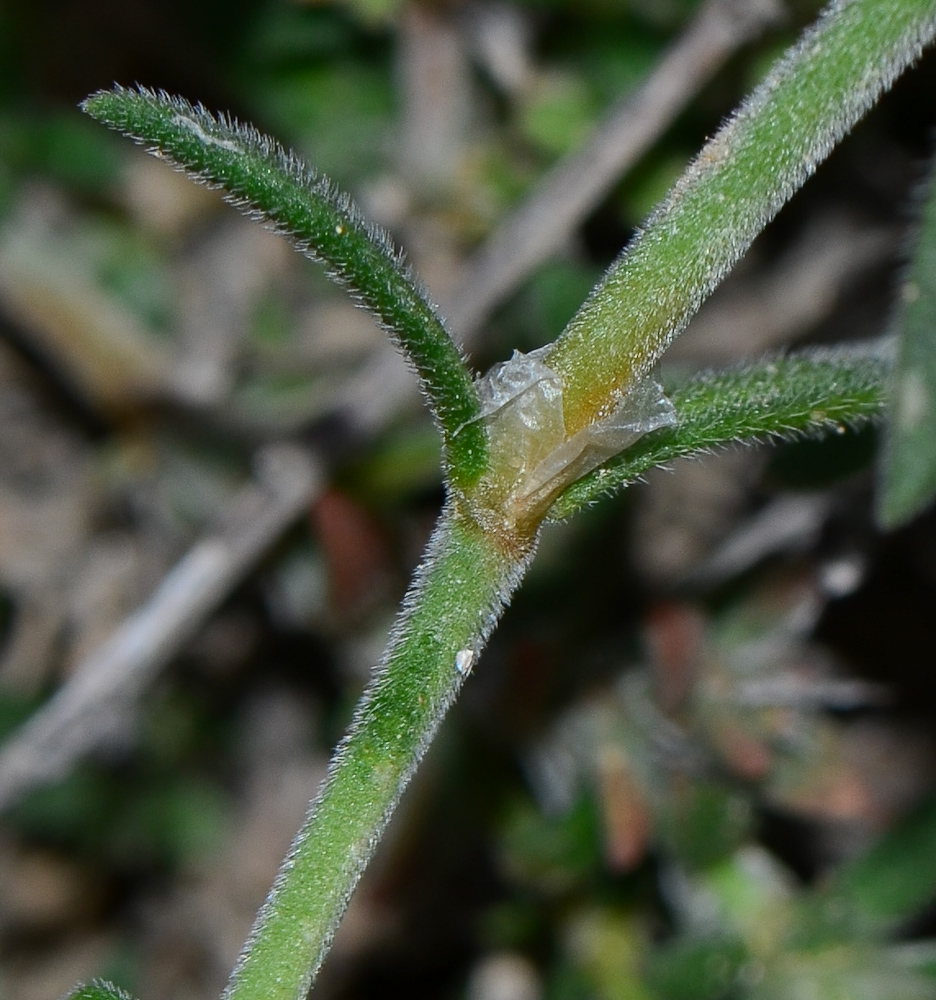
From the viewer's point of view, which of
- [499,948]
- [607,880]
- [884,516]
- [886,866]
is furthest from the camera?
[499,948]

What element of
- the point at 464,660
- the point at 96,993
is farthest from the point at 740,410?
the point at 96,993

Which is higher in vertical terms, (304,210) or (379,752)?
(304,210)

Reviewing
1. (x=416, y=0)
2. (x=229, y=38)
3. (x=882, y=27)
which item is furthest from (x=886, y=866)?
(x=229, y=38)

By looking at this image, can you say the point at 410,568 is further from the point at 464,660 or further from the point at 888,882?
the point at 464,660

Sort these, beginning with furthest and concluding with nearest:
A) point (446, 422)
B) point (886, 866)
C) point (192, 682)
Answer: point (192, 682) < point (886, 866) < point (446, 422)

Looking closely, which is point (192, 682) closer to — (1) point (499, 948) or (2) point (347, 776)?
(1) point (499, 948)

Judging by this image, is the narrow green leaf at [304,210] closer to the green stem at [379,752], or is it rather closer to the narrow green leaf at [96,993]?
the green stem at [379,752]

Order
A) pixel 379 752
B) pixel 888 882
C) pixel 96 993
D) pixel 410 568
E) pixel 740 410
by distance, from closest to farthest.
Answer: pixel 96 993, pixel 379 752, pixel 740 410, pixel 888 882, pixel 410 568

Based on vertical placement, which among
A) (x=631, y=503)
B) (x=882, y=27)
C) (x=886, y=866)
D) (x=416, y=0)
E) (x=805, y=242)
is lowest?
(x=886, y=866)
